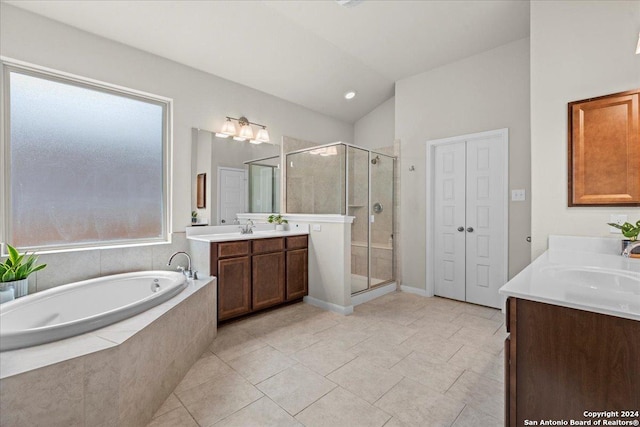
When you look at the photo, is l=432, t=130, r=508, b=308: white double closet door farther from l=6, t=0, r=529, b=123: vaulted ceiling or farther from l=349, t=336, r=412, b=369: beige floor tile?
l=349, t=336, r=412, b=369: beige floor tile

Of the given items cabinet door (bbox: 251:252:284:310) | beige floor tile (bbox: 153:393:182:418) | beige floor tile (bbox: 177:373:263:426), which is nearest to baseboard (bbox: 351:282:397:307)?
cabinet door (bbox: 251:252:284:310)

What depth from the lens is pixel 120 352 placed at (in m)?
1.41

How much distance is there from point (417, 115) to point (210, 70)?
267 cm

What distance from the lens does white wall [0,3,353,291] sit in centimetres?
236

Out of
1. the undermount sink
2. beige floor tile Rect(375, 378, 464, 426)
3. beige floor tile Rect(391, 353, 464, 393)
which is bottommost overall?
beige floor tile Rect(375, 378, 464, 426)

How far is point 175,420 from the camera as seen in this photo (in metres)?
1.63

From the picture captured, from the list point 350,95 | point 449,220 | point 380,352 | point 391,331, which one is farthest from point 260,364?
point 350,95

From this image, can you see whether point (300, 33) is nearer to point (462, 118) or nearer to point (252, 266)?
point (462, 118)

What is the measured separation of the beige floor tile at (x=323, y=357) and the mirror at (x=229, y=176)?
1.84 metres

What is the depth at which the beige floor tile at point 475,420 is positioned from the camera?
5.27ft

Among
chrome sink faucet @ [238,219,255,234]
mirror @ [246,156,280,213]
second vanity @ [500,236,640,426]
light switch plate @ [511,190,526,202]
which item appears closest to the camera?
second vanity @ [500,236,640,426]

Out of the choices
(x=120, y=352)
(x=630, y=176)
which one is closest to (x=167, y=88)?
(x=120, y=352)

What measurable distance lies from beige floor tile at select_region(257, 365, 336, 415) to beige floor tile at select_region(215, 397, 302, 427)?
52mm

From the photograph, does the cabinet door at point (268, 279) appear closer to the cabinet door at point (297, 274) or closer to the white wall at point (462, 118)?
the cabinet door at point (297, 274)
